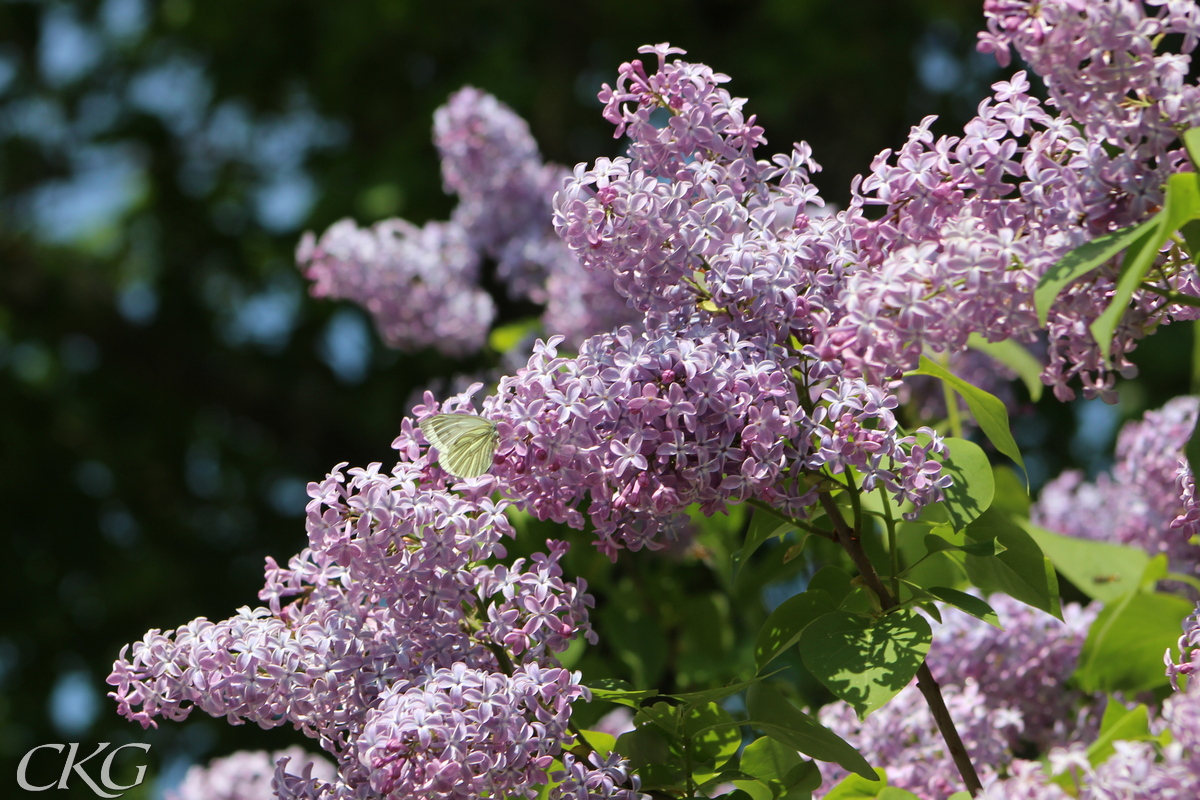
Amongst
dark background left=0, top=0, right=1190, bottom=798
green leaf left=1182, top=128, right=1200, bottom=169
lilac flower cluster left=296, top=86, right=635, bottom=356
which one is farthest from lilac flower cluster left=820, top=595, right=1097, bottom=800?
dark background left=0, top=0, right=1190, bottom=798

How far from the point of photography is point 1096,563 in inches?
49.4

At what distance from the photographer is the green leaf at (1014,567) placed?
2.60 feet

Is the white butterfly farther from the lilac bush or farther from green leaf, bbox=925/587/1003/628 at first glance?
green leaf, bbox=925/587/1003/628

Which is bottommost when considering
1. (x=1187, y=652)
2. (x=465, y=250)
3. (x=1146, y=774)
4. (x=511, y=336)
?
(x=1146, y=774)

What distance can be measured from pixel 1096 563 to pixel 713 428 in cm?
70

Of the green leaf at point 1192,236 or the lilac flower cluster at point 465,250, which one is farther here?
the lilac flower cluster at point 465,250

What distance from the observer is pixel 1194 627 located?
0.78 m

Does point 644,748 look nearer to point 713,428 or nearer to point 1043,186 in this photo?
point 713,428

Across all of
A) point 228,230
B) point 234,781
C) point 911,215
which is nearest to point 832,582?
point 911,215

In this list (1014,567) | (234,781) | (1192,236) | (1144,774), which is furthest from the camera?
(234,781)

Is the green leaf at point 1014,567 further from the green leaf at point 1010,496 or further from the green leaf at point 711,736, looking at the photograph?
the green leaf at point 1010,496

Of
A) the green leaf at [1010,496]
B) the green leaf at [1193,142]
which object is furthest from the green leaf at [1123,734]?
the green leaf at [1010,496]

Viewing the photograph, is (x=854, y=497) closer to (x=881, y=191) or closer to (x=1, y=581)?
(x=881, y=191)

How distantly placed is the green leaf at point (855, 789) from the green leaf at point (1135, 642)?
1.00ft
